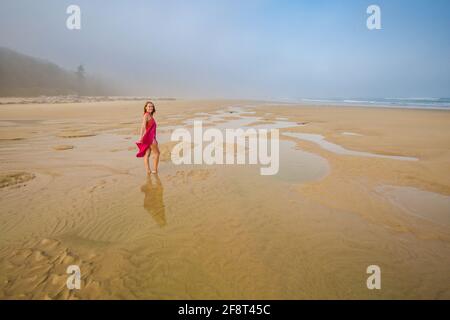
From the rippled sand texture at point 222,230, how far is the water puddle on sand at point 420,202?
0.04 meters

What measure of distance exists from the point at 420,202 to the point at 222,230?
468 centimetres

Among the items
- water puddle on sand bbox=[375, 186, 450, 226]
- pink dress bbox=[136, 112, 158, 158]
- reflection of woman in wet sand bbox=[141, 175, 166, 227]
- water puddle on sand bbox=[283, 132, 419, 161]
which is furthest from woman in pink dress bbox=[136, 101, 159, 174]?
water puddle on sand bbox=[283, 132, 419, 161]

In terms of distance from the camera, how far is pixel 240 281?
9.97ft

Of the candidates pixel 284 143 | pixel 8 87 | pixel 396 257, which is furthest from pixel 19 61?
pixel 396 257

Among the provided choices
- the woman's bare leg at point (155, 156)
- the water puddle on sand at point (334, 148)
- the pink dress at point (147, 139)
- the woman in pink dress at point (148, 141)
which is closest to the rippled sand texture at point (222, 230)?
the woman's bare leg at point (155, 156)

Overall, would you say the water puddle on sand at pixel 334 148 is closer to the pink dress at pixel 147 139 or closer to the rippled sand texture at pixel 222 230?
the rippled sand texture at pixel 222 230

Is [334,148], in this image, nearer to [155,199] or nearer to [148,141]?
[148,141]

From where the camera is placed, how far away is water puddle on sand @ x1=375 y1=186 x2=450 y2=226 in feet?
15.7

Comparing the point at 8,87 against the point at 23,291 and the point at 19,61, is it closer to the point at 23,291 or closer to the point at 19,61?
the point at 19,61

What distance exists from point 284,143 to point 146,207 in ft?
27.3

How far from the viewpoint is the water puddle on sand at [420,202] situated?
4.79m

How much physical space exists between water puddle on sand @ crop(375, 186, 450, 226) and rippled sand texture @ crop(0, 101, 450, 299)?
0.04 metres

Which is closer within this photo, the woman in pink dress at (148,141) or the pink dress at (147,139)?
the woman in pink dress at (148,141)

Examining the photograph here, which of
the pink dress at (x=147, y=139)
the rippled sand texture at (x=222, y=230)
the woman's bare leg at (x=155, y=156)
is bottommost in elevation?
the rippled sand texture at (x=222, y=230)
